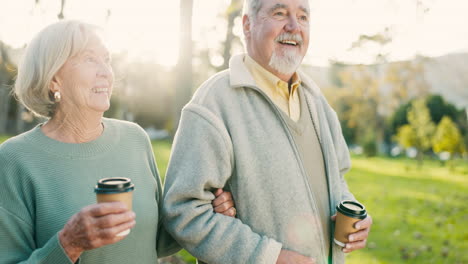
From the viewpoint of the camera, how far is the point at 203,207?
2.01 metres

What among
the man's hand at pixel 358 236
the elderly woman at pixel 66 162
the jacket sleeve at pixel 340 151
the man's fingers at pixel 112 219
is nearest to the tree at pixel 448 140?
the jacket sleeve at pixel 340 151

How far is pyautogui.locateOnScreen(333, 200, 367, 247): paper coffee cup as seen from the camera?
6.86ft

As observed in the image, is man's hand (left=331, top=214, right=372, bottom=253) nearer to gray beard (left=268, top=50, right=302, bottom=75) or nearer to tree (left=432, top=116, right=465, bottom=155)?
gray beard (left=268, top=50, right=302, bottom=75)

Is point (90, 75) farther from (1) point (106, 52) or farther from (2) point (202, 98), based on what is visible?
(2) point (202, 98)

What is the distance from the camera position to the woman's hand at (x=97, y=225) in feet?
4.95

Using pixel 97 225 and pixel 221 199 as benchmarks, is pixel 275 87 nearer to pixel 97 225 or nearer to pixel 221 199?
pixel 221 199

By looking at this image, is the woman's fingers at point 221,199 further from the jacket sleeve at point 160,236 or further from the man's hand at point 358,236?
the man's hand at point 358,236

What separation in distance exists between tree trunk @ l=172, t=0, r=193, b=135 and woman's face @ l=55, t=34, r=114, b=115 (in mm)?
3365

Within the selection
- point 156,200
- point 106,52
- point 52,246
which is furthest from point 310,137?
point 52,246

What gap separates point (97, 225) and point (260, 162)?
0.99 m

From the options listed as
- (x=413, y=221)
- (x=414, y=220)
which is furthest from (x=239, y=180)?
(x=414, y=220)

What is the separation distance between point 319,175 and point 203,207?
84cm

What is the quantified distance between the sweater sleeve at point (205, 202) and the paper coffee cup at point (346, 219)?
0.43 metres

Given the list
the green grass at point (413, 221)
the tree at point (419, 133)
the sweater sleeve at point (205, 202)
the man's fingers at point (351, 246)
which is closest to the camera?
the sweater sleeve at point (205, 202)
